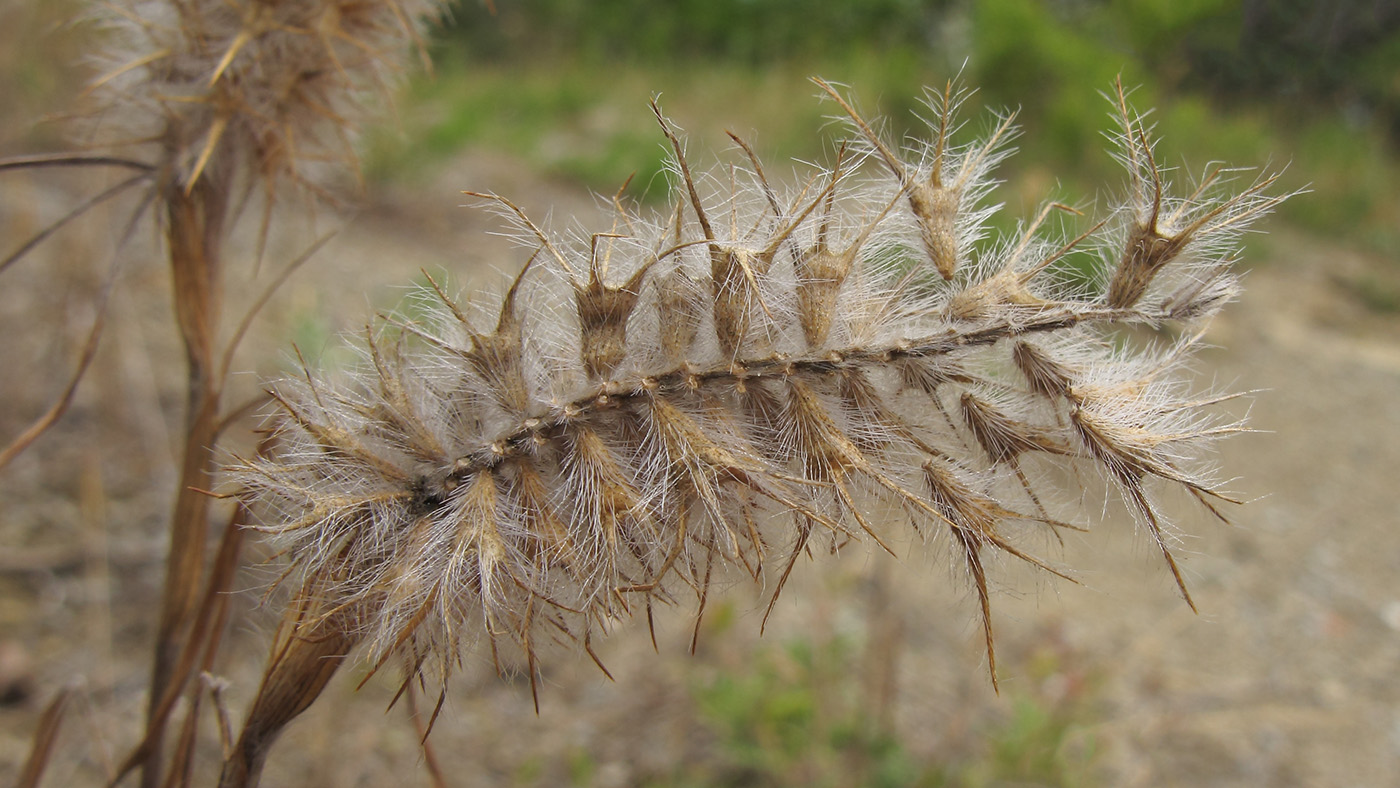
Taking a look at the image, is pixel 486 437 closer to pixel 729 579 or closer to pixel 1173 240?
pixel 729 579

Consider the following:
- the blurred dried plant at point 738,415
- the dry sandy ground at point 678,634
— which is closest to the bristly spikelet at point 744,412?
the blurred dried plant at point 738,415

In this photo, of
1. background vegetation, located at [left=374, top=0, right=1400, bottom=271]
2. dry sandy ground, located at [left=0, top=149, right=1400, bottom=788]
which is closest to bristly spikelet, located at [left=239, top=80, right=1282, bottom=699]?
dry sandy ground, located at [left=0, top=149, right=1400, bottom=788]

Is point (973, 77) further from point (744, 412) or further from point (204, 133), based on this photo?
point (744, 412)

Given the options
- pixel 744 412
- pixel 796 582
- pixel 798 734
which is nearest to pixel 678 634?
pixel 796 582

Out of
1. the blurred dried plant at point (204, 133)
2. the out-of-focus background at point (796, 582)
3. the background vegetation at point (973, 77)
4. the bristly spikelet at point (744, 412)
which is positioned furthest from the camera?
the background vegetation at point (973, 77)

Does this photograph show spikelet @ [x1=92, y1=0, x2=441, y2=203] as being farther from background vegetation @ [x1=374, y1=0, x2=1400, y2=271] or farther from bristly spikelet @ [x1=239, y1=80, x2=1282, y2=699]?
background vegetation @ [x1=374, y1=0, x2=1400, y2=271]

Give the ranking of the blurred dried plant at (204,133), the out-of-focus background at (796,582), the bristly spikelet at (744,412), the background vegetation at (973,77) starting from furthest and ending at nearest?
the background vegetation at (973,77) < the out-of-focus background at (796,582) < the blurred dried plant at (204,133) < the bristly spikelet at (744,412)

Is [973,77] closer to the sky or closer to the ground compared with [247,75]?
closer to the ground

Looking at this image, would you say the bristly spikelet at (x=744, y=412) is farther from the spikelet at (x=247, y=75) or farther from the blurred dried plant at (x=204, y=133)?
the spikelet at (x=247, y=75)
